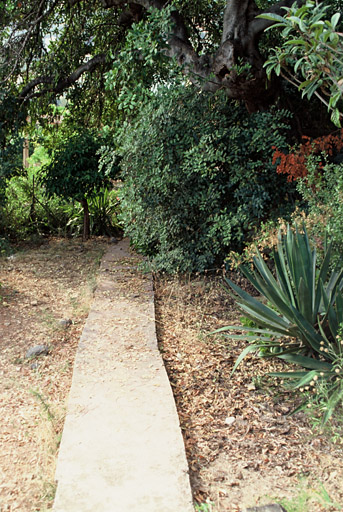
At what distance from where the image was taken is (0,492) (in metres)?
2.41

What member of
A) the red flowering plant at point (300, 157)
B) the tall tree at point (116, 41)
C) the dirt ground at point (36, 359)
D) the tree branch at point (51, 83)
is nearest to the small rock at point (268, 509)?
the dirt ground at point (36, 359)

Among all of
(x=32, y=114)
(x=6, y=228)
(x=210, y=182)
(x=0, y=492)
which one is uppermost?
(x=32, y=114)

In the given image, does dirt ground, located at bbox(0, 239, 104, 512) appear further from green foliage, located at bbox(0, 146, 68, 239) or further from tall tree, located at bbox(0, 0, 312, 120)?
tall tree, located at bbox(0, 0, 312, 120)

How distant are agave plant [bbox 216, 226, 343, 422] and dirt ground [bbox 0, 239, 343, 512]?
0.26 m

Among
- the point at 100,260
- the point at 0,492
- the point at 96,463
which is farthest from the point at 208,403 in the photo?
the point at 100,260

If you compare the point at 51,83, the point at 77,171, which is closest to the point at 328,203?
the point at 77,171

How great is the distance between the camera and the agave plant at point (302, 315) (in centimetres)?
313

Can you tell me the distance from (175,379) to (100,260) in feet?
12.1

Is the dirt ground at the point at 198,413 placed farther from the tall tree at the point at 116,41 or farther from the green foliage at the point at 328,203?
the tall tree at the point at 116,41

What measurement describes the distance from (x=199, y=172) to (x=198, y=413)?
317 cm

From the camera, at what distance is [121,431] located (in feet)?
8.88

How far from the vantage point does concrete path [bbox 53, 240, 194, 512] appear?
2.18 meters

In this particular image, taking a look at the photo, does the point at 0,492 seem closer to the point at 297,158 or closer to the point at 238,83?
the point at 297,158

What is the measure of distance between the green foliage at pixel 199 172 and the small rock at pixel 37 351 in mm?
2174
